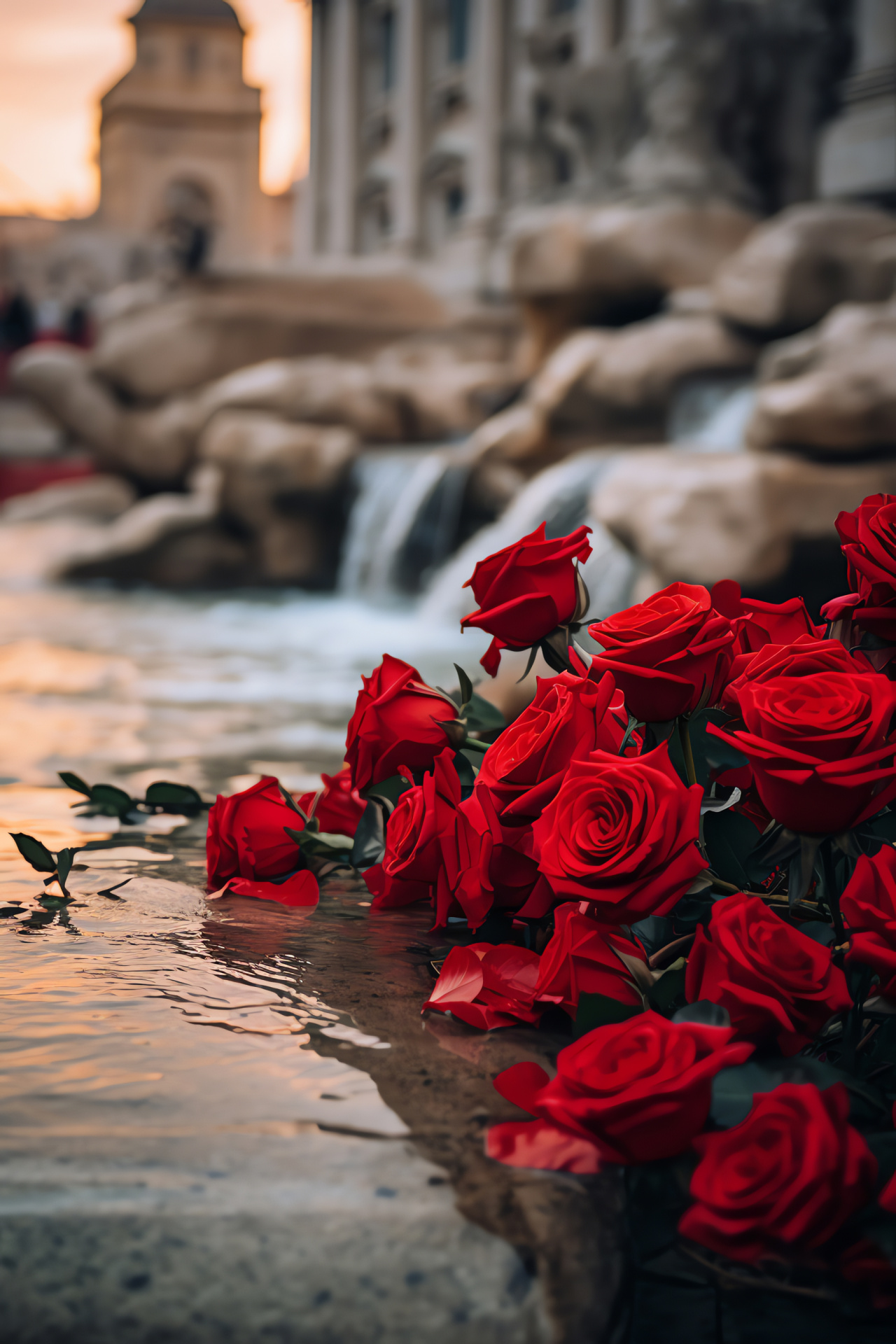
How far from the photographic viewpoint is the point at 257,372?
12500 mm

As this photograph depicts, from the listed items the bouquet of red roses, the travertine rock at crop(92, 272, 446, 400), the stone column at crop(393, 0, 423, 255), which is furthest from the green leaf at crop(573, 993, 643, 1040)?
the stone column at crop(393, 0, 423, 255)

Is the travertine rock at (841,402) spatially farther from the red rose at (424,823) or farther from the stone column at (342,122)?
the stone column at (342,122)

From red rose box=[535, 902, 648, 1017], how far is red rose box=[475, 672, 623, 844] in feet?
0.43

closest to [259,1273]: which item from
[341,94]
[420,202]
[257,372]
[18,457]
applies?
[257,372]

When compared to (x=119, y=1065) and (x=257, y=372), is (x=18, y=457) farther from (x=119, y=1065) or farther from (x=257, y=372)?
(x=119, y=1065)

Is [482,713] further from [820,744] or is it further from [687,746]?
[820,744]

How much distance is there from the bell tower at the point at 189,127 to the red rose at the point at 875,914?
5261 cm

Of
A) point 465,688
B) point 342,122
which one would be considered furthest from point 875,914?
point 342,122

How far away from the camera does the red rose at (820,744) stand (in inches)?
42.9

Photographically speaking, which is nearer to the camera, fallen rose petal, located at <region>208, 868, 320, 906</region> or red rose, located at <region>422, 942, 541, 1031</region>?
red rose, located at <region>422, 942, 541, 1031</region>

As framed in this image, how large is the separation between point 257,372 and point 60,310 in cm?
2052

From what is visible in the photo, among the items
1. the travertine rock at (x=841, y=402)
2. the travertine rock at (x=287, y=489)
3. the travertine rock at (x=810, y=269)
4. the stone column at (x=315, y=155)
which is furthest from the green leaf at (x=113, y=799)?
the stone column at (x=315, y=155)

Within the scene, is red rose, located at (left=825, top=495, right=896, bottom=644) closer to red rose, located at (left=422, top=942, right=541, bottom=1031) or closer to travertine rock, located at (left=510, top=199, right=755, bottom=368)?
red rose, located at (left=422, top=942, right=541, bottom=1031)

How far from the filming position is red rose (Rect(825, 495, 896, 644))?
1347mm
